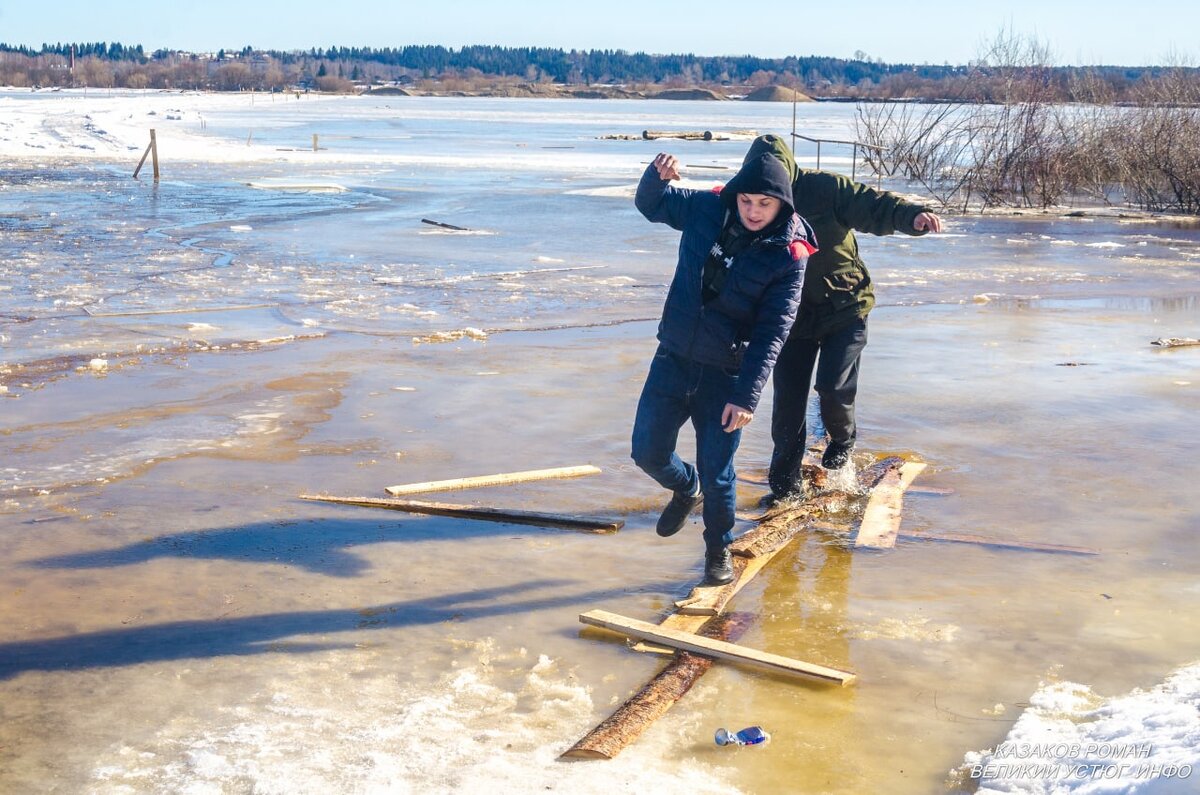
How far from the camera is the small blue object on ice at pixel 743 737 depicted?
3732 mm

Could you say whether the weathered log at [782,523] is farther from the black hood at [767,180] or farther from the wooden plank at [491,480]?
the black hood at [767,180]

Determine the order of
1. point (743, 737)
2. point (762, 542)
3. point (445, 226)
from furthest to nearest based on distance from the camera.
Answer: point (445, 226)
point (762, 542)
point (743, 737)

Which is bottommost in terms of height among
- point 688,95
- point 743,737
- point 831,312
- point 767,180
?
point 743,737

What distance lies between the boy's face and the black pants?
4.60 feet

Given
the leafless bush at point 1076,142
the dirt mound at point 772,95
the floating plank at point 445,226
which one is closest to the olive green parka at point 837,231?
the floating plank at point 445,226

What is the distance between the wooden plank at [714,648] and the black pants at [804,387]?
167 centimetres

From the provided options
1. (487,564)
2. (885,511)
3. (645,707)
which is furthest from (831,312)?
(645,707)

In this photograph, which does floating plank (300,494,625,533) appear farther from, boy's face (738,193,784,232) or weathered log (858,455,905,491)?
boy's face (738,193,784,232)

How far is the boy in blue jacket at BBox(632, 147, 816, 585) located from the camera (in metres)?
4.50

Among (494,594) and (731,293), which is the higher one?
(731,293)

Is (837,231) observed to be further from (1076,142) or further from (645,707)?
(1076,142)

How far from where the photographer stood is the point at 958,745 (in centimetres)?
377

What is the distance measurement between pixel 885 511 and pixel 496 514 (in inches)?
70.4

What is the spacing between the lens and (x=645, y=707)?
3877 millimetres
